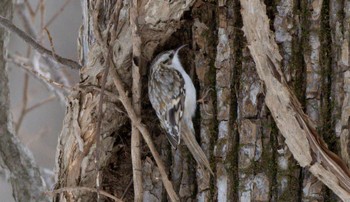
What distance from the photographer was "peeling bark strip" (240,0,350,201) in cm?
197

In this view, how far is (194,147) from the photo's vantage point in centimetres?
217

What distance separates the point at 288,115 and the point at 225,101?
0.20m

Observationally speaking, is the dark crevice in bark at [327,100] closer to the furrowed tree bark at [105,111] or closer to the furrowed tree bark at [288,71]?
the furrowed tree bark at [288,71]

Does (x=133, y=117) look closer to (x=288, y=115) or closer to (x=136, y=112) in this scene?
(x=136, y=112)

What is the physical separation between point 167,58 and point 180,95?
0.24 m

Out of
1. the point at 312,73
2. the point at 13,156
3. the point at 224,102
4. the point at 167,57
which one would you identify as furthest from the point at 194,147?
the point at 13,156

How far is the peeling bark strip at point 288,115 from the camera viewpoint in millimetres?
1975

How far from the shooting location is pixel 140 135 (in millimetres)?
2293

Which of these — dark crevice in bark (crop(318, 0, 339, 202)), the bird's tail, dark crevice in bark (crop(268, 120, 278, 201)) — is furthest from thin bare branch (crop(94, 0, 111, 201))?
dark crevice in bark (crop(318, 0, 339, 202))

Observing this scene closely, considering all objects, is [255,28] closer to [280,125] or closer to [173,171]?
[280,125]

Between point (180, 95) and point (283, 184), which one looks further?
point (180, 95)

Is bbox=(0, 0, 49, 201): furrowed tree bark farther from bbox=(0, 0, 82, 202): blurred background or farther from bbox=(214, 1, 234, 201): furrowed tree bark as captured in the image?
bbox=(0, 0, 82, 202): blurred background

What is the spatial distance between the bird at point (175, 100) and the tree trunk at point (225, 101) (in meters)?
0.03

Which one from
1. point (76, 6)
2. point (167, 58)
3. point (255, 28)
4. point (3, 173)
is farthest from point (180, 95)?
point (76, 6)
